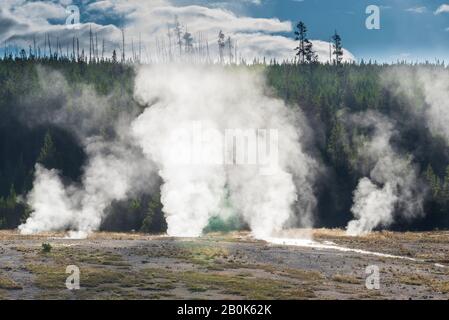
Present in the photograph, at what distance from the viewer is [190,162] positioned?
3974 inches

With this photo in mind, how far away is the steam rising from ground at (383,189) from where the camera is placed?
373 ft

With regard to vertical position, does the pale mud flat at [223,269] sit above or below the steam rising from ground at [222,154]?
below

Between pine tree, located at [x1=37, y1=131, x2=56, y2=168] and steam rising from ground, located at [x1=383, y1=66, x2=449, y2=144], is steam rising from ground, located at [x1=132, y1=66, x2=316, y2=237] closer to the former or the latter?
pine tree, located at [x1=37, y1=131, x2=56, y2=168]

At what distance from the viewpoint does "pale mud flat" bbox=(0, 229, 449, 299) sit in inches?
1688

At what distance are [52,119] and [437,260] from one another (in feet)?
380

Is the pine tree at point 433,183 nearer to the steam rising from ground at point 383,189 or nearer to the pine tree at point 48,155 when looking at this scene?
the steam rising from ground at point 383,189

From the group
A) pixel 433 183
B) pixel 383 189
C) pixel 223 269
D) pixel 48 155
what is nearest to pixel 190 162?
pixel 383 189

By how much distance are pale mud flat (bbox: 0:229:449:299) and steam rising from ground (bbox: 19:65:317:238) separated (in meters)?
24.2

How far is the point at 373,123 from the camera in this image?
14538 cm

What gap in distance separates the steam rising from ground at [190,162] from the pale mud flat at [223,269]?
24.2 metres

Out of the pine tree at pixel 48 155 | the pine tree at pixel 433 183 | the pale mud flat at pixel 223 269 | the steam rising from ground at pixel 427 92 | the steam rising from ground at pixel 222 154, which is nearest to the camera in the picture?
the pale mud flat at pixel 223 269

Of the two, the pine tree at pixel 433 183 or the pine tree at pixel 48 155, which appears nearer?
the pine tree at pixel 433 183

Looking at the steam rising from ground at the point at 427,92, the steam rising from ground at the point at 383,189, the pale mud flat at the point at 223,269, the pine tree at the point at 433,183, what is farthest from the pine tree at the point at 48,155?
the steam rising from ground at the point at 427,92
